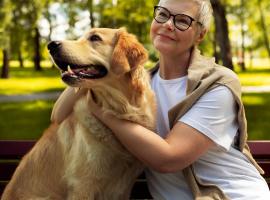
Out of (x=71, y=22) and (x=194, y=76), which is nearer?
(x=194, y=76)

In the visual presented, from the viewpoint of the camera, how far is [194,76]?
8.98 ft

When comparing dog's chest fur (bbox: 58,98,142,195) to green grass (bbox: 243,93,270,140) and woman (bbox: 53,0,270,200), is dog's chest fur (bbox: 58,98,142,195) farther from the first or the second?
green grass (bbox: 243,93,270,140)

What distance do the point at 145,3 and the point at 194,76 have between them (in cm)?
1335

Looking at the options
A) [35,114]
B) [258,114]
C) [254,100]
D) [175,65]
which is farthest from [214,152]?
[254,100]

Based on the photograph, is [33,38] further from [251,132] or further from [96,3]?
[251,132]

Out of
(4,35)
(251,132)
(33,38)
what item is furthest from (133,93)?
(33,38)

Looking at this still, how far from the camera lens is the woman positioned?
265 centimetres

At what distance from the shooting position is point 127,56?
2805 mm

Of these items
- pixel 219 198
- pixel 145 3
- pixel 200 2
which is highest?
pixel 200 2

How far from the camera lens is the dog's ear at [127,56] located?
2.78 meters

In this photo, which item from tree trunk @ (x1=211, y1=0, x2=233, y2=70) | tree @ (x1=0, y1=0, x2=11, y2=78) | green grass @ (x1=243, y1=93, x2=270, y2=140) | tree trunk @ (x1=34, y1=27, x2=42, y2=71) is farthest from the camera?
tree trunk @ (x1=34, y1=27, x2=42, y2=71)

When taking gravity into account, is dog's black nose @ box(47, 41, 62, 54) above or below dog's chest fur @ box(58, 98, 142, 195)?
above

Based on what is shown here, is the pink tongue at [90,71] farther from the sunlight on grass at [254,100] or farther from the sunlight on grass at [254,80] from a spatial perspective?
the sunlight on grass at [254,80]

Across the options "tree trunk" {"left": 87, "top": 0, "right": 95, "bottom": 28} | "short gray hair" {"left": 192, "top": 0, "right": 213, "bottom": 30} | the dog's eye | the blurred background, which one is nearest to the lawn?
the blurred background
